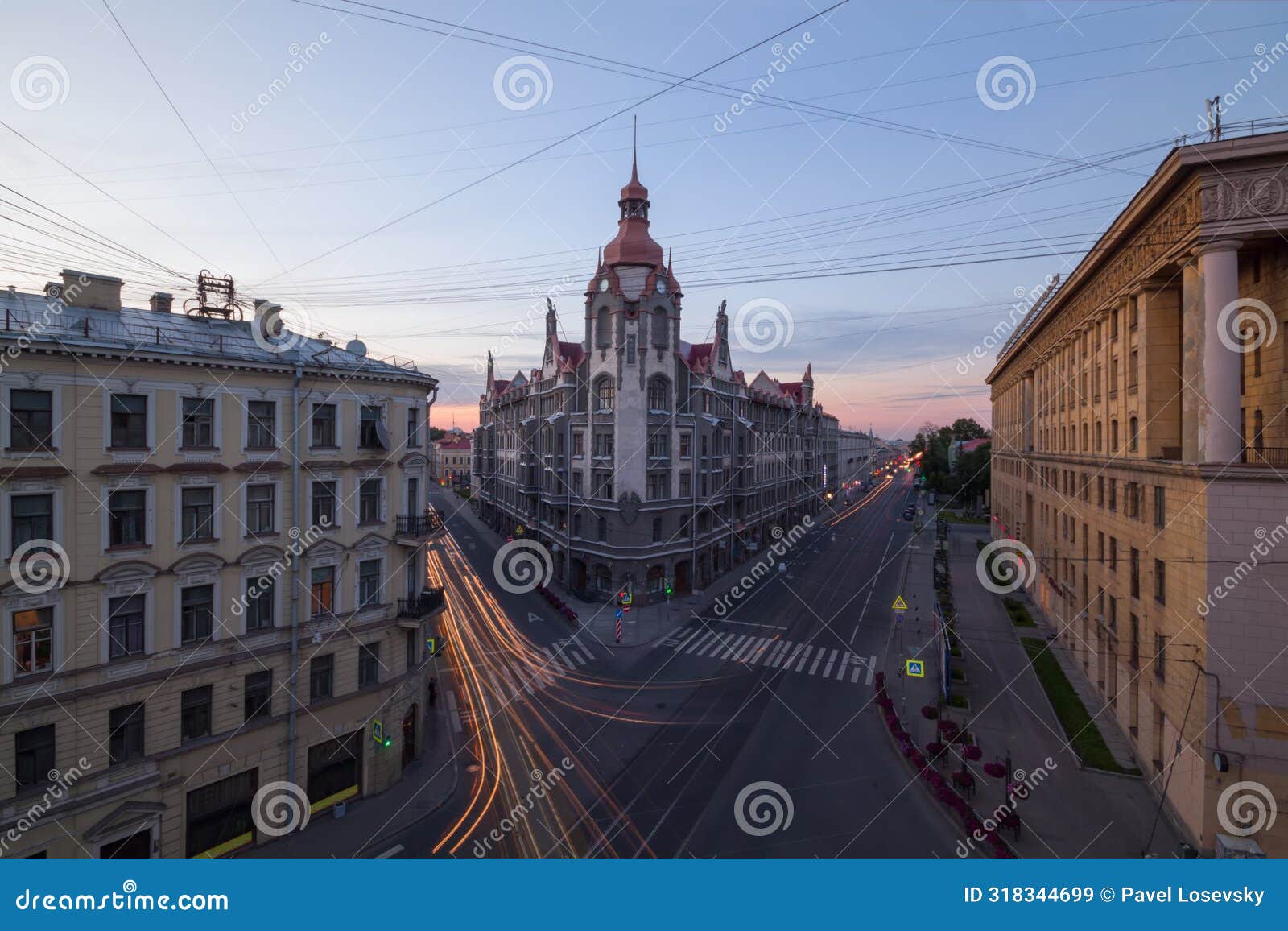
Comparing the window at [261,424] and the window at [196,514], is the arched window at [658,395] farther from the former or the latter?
the window at [196,514]

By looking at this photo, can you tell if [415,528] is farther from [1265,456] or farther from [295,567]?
[1265,456]

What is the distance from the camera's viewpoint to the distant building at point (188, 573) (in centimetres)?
1438

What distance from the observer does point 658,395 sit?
1676 inches

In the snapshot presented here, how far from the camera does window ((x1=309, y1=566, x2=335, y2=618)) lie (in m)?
19.0

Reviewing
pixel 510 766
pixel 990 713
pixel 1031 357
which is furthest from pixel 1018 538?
pixel 510 766

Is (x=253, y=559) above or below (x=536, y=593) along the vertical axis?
above

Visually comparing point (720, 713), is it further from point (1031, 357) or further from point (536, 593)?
point (1031, 357)

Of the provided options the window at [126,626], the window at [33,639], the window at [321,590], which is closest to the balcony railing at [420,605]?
the window at [321,590]

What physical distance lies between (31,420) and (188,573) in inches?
203

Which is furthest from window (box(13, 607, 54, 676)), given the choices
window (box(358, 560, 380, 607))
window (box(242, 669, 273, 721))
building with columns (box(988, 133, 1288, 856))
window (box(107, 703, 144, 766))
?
building with columns (box(988, 133, 1288, 856))

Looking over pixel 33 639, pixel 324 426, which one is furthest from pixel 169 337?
pixel 33 639

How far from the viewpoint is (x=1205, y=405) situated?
1593 cm

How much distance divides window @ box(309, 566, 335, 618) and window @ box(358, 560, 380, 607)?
3.00 feet

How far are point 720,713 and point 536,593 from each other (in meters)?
23.6
